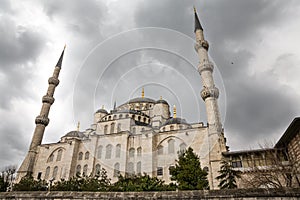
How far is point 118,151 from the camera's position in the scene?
88.8ft

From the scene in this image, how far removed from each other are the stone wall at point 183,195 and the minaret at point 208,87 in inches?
731

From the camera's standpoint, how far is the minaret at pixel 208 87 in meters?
23.7

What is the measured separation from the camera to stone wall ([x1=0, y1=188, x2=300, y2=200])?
4707mm

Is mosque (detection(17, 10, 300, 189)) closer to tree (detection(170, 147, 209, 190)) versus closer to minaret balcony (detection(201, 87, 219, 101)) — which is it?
minaret balcony (detection(201, 87, 219, 101))

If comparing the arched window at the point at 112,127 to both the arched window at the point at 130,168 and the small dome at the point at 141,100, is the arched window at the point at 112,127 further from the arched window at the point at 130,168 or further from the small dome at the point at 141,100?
the small dome at the point at 141,100

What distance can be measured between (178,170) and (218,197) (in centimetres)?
1181

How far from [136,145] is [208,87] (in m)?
11.3

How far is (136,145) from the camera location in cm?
2697

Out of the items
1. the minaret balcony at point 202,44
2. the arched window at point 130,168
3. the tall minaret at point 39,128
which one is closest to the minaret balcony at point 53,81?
the tall minaret at point 39,128

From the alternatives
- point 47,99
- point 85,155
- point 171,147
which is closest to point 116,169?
point 85,155

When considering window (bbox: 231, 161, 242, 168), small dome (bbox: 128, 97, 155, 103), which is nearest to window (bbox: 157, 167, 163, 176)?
window (bbox: 231, 161, 242, 168)

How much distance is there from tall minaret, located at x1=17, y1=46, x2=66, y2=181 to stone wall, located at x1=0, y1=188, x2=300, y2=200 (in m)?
26.4

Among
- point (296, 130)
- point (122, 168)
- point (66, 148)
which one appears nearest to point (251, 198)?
point (296, 130)

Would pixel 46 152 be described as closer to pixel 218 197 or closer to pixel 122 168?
pixel 122 168
